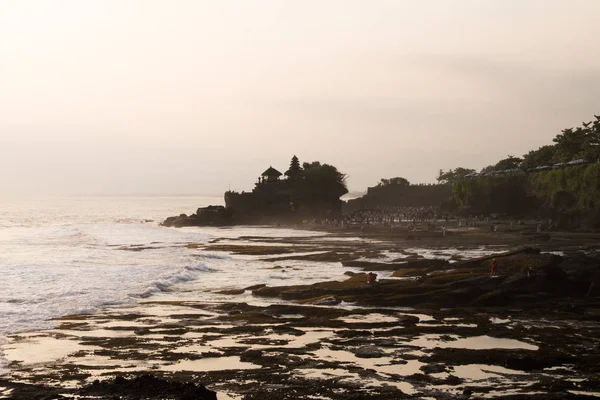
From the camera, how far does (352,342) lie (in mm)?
19875

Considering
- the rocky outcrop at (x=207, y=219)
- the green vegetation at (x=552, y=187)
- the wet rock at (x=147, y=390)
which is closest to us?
the wet rock at (x=147, y=390)

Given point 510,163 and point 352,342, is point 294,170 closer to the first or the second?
point 510,163

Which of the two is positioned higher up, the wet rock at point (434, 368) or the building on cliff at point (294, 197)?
the building on cliff at point (294, 197)

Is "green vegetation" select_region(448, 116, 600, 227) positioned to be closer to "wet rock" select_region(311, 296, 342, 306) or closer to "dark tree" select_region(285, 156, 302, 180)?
"dark tree" select_region(285, 156, 302, 180)

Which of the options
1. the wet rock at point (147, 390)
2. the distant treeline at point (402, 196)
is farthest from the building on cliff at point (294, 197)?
the wet rock at point (147, 390)

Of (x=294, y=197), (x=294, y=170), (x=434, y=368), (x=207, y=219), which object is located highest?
(x=294, y=170)

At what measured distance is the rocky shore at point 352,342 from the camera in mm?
14883

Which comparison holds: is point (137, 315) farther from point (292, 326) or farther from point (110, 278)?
point (110, 278)

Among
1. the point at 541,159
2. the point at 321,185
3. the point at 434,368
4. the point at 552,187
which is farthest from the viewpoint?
the point at 321,185

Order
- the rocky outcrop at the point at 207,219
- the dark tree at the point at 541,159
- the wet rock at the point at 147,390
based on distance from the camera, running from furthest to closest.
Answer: the rocky outcrop at the point at 207,219
the dark tree at the point at 541,159
the wet rock at the point at 147,390

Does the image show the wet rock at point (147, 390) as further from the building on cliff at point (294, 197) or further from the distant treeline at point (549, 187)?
the building on cliff at point (294, 197)

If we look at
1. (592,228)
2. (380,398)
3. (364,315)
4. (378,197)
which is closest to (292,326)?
(364,315)

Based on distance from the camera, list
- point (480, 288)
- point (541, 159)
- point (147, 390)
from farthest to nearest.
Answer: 1. point (541, 159)
2. point (480, 288)
3. point (147, 390)

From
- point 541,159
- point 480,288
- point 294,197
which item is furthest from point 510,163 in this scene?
point 480,288
